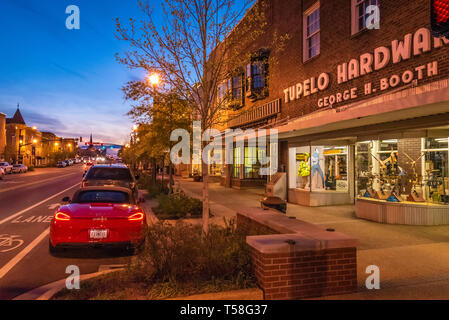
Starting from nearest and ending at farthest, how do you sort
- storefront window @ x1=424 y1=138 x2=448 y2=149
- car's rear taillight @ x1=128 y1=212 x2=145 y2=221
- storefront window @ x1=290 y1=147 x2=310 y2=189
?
car's rear taillight @ x1=128 y1=212 x2=145 y2=221 < storefront window @ x1=424 y1=138 x2=448 y2=149 < storefront window @ x1=290 y1=147 x2=310 y2=189

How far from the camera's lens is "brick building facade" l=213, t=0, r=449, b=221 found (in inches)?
325

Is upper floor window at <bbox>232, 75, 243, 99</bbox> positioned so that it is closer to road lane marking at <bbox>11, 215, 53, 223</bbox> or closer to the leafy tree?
the leafy tree

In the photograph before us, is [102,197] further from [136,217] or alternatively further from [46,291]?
[46,291]

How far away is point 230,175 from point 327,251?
18.8m

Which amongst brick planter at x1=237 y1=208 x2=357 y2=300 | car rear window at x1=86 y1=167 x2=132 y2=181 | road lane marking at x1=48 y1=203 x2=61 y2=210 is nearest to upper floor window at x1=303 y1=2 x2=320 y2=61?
car rear window at x1=86 y1=167 x2=132 y2=181

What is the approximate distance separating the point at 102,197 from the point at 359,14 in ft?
31.4

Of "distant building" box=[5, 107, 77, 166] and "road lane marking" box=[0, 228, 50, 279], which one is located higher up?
"distant building" box=[5, 107, 77, 166]

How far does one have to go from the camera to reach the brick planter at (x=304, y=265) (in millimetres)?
4121

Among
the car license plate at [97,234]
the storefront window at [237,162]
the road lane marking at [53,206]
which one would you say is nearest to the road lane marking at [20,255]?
the car license plate at [97,234]

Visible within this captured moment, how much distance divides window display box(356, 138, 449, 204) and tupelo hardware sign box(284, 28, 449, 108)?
5.40 ft

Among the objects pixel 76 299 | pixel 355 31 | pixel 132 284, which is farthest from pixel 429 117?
pixel 76 299

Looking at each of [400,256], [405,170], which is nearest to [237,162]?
[405,170]

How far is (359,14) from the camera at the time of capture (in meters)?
10.9

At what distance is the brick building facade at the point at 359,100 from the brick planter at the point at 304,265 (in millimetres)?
3313
